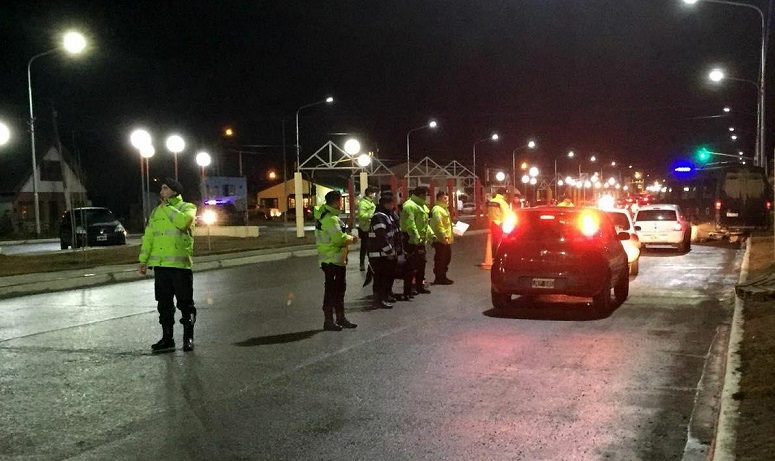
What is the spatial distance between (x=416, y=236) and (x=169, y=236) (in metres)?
5.38

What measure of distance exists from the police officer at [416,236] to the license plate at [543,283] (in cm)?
258

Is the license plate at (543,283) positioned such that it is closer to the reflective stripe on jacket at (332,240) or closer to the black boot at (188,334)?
the reflective stripe on jacket at (332,240)

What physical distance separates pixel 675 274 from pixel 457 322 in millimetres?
8151

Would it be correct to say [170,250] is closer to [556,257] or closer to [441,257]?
[556,257]

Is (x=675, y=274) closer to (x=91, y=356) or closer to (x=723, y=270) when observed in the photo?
(x=723, y=270)

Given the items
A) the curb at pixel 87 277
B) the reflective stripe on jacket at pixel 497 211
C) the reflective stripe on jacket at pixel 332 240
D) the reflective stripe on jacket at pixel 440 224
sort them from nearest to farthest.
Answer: the reflective stripe on jacket at pixel 332 240 → the reflective stripe on jacket at pixel 440 224 → the curb at pixel 87 277 → the reflective stripe on jacket at pixel 497 211

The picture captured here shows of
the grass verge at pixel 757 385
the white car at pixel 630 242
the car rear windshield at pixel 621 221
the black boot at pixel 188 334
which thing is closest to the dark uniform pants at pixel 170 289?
the black boot at pixel 188 334

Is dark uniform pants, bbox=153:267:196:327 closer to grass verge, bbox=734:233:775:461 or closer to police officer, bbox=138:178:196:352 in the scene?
police officer, bbox=138:178:196:352

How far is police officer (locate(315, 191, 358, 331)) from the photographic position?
31.3 ft

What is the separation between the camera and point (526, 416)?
5.88m

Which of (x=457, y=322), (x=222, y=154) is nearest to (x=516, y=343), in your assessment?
(x=457, y=322)

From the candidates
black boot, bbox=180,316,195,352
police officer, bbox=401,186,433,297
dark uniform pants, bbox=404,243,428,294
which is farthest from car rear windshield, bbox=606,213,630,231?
black boot, bbox=180,316,195,352

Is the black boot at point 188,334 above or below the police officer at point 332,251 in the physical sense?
below

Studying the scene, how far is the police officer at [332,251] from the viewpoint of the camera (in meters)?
9.55
